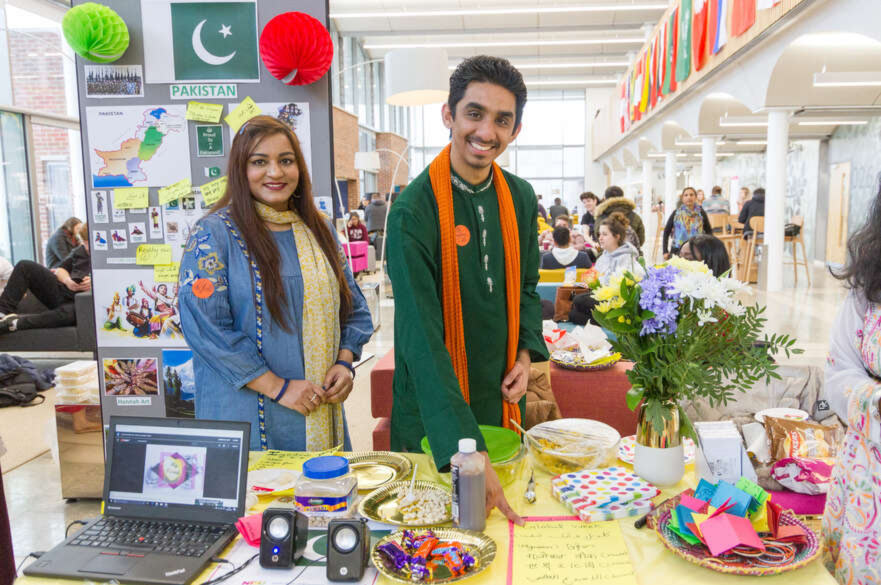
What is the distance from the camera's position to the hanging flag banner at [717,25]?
324 inches

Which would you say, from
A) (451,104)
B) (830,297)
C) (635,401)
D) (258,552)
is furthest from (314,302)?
(830,297)

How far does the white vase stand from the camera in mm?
1549

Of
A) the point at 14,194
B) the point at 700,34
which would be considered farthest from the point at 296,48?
the point at 700,34

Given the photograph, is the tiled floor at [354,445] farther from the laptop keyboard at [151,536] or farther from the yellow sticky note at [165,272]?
the laptop keyboard at [151,536]

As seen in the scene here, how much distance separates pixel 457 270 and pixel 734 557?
857 millimetres

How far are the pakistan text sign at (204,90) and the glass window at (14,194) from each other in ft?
24.8

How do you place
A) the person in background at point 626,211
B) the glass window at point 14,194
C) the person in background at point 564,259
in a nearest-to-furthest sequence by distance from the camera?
the person in background at point 626,211 < the person in background at point 564,259 < the glass window at point 14,194

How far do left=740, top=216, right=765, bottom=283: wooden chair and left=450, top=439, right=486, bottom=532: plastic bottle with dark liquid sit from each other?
10639 millimetres

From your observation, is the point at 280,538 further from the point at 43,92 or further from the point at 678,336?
the point at 43,92

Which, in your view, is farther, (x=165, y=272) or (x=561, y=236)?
(x=561, y=236)

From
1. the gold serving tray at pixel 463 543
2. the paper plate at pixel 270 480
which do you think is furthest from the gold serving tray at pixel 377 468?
the gold serving tray at pixel 463 543

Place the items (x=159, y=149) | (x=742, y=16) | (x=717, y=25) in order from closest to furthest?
(x=159, y=149) < (x=742, y=16) < (x=717, y=25)

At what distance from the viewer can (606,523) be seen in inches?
54.4

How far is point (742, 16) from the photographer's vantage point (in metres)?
7.49
